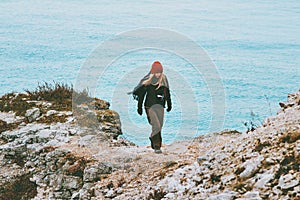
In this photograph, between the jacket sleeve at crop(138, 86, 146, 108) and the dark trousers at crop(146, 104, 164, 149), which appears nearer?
the jacket sleeve at crop(138, 86, 146, 108)

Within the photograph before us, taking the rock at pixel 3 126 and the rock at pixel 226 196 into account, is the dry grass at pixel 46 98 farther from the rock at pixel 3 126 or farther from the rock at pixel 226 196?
the rock at pixel 226 196

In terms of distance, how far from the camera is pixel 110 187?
44.9 ft

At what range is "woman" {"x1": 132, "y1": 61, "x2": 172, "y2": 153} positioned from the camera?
14.8 m

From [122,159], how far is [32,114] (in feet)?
17.6

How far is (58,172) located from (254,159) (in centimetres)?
672

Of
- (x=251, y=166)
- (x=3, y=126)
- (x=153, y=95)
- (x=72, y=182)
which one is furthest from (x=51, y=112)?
(x=251, y=166)

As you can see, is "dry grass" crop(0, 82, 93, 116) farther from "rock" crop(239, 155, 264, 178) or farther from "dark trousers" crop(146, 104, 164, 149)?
"rock" crop(239, 155, 264, 178)

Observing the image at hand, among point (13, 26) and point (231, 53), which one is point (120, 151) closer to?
point (231, 53)

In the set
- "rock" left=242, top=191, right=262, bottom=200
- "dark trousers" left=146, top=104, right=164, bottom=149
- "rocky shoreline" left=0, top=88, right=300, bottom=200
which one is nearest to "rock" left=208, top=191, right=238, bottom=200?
"rocky shoreline" left=0, top=88, right=300, bottom=200

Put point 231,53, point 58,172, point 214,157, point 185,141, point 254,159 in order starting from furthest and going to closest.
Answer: point 231,53, point 185,141, point 58,172, point 214,157, point 254,159

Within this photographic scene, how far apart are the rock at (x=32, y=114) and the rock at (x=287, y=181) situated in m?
11.2

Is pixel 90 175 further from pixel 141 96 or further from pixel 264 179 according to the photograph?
pixel 264 179

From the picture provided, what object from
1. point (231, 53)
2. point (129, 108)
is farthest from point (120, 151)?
point (231, 53)

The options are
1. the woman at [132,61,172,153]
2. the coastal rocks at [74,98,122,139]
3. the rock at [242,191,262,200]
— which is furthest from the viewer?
the coastal rocks at [74,98,122,139]
